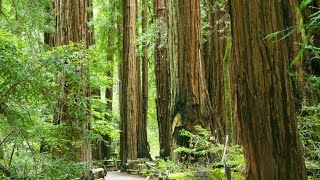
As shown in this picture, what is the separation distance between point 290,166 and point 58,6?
292 inches

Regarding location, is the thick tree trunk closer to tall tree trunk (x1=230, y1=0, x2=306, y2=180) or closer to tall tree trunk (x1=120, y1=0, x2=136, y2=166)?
tall tree trunk (x1=120, y1=0, x2=136, y2=166)

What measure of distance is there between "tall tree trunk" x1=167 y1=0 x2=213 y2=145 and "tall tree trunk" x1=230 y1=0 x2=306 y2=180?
4.71 metres

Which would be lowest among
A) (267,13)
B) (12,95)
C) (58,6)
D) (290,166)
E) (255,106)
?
(290,166)

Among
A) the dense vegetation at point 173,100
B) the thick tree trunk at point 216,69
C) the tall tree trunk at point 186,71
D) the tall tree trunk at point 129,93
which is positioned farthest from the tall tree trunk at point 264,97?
the tall tree trunk at point 129,93

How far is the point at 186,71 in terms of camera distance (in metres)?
8.93

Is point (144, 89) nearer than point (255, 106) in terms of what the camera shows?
No

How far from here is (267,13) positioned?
3.73 metres

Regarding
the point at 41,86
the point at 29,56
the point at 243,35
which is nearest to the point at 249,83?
the point at 243,35

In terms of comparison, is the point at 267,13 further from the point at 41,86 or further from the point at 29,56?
the point at 29,56

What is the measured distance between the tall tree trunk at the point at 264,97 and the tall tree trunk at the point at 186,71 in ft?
15.5

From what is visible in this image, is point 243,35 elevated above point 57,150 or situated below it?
above

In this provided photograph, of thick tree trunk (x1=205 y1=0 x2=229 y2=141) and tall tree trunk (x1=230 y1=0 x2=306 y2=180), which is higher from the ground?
thick tree trunk (x1=205 y1=0 x2=229 y2=141)

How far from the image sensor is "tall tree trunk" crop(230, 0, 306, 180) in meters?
3.53

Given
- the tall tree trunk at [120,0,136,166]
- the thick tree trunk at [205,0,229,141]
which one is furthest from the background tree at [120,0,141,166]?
the thick tree trunk at [205,0,229,141]
